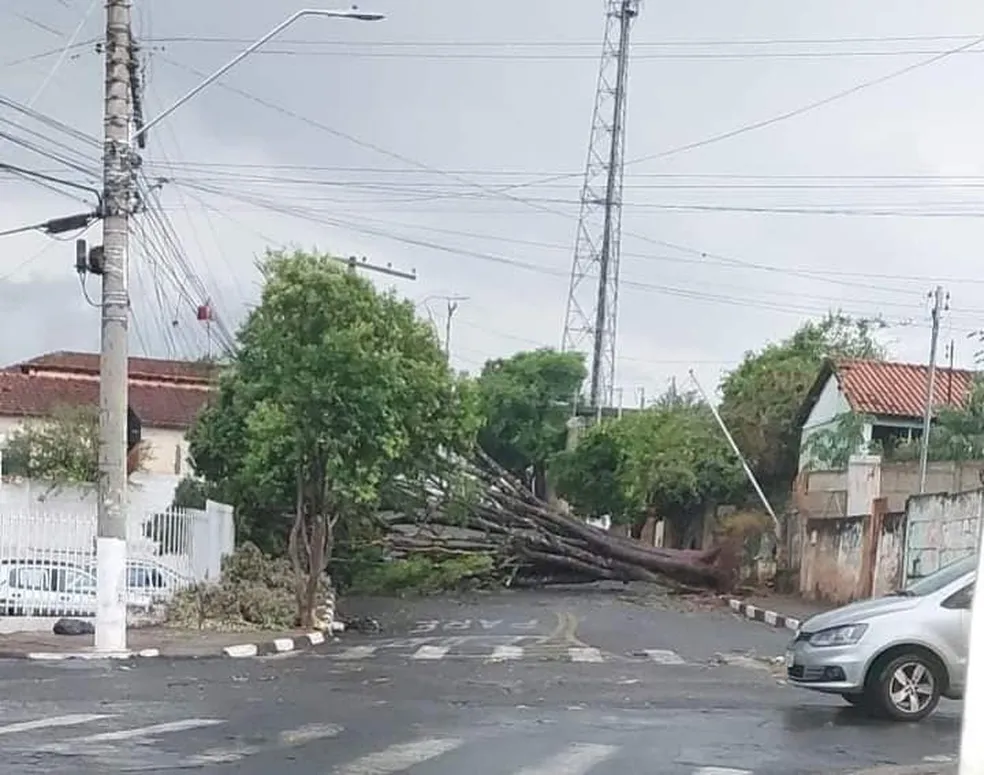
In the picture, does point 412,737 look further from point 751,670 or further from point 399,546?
point 399,546

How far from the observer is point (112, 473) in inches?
811

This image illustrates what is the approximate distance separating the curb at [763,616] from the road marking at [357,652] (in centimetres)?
840

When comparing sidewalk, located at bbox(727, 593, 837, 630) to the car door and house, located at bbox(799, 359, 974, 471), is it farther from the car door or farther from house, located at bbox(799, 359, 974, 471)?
the car door

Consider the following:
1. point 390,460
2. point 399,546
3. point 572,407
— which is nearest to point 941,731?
point 390,460

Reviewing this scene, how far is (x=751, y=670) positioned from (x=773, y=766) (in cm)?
876

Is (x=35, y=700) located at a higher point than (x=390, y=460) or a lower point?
lower

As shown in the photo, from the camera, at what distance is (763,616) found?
32906 millimetres

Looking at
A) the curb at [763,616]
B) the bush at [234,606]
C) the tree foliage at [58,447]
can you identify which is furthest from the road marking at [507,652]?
the tree foliage at [58,447]

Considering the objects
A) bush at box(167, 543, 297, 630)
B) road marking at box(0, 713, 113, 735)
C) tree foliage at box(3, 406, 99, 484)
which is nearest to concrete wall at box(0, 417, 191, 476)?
tree foliage at box(3, 406, 99, 484)

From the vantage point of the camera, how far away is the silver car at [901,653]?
539 inches

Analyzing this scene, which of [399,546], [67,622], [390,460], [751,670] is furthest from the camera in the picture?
[399,546]

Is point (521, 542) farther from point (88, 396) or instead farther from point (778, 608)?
point (88, 396)

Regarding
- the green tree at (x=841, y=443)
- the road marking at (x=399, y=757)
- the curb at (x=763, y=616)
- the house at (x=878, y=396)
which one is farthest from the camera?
the house at (x=878, y=396)

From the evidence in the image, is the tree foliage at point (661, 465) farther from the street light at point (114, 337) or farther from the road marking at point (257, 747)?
the road marking at point (257, 747)
